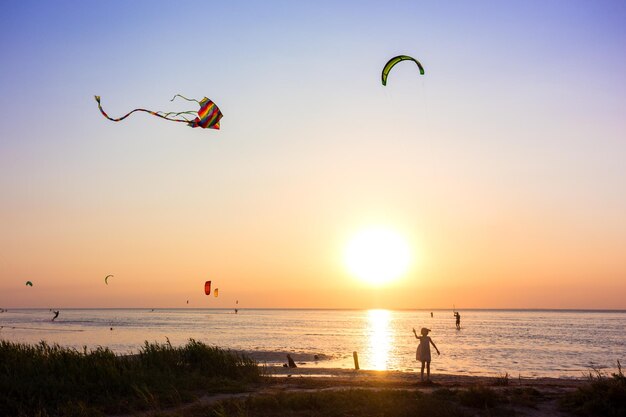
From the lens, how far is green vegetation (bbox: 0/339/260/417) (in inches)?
593

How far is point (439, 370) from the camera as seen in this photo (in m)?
33.2

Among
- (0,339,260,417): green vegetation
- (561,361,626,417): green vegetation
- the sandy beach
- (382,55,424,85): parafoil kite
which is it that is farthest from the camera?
(382,55,424,85): parafoil kite

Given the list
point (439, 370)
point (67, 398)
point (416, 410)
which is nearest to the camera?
point (416, 410)

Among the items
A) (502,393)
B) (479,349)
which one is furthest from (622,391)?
(479,349)

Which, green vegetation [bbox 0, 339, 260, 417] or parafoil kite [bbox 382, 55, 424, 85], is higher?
parafoil kite [bbox 382, 55, 424, 85]

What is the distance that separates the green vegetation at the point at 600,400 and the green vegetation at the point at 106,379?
969cm

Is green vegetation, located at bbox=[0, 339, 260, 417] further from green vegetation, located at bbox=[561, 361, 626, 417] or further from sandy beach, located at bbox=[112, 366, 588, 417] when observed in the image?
green vegetation, located at bbox=[561, 361, 626, 417]

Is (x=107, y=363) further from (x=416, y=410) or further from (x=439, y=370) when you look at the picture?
(x=439, y=370)

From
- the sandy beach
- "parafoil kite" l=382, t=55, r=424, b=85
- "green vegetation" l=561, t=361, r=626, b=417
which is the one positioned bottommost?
the sandy beach

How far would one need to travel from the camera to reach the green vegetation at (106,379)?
593 inches

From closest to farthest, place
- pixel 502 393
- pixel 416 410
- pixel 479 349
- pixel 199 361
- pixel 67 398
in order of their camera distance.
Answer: pixel 416 410
pixel 67 398
pixel 502 393
pixel 199 361
pixel 479 349

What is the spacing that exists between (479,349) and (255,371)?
32.0 metres

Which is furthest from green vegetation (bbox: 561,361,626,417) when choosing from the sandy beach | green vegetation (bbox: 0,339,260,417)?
green vegetation (bbox: 0,339,260,417)

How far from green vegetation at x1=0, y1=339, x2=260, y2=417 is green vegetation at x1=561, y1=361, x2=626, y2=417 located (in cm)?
969
